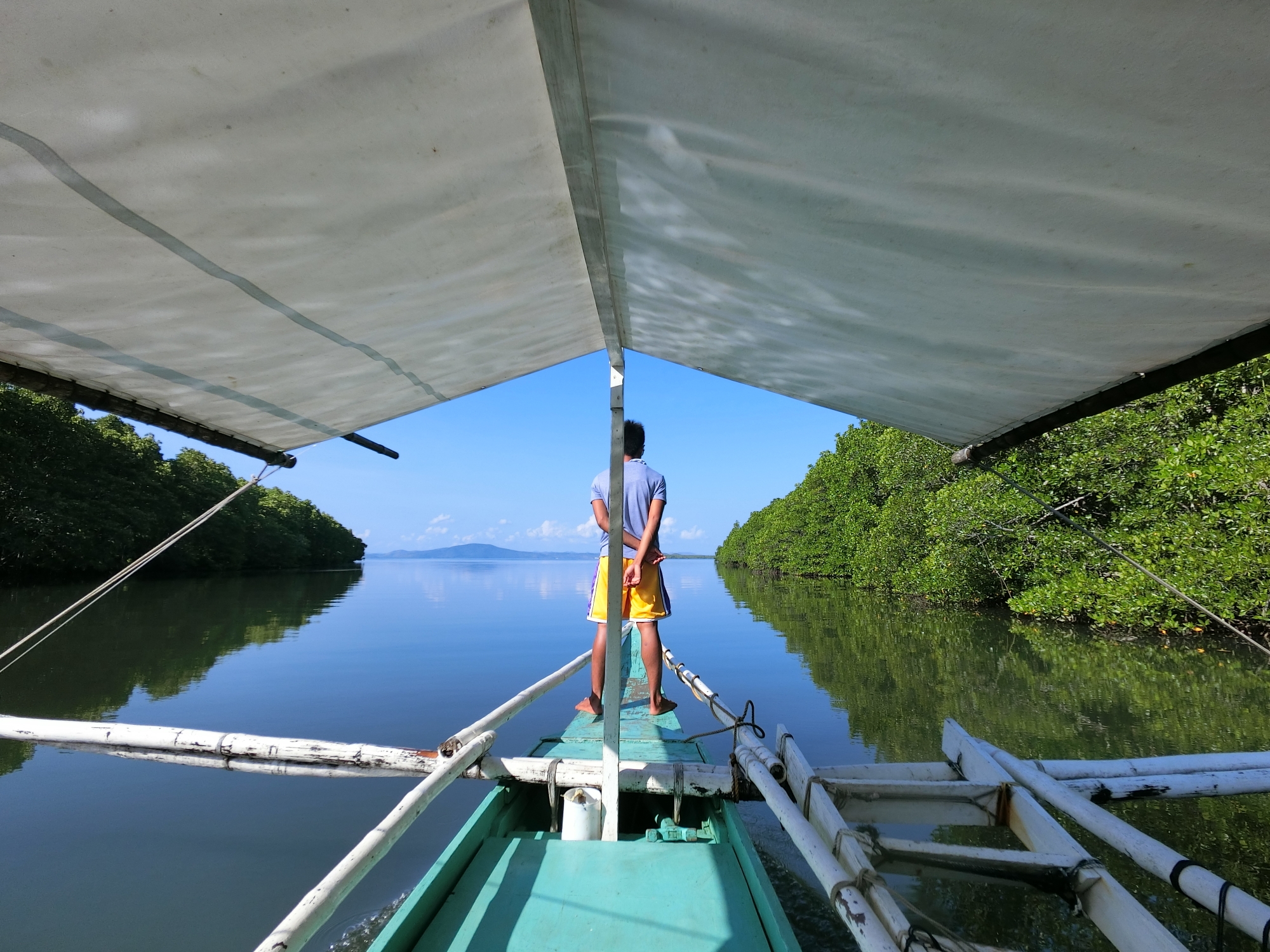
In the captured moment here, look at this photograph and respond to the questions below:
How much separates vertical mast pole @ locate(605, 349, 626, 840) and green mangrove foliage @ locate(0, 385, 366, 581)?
48.8 feet

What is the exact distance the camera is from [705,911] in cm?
167

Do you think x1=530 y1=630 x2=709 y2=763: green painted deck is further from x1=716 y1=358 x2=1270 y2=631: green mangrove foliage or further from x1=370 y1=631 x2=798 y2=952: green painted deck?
x1=716 y1=358 x2=1270 y2=631: green mangrove foliage

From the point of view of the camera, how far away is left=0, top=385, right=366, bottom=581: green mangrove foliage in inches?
715

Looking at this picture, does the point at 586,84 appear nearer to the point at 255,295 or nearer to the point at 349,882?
the point at 255,295

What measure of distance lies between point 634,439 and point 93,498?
2612cm

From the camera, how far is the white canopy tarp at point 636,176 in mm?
788

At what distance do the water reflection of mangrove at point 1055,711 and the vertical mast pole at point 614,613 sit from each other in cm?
163

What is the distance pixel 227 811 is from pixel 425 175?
4.34m

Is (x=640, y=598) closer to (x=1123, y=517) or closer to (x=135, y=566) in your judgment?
(x=135, y=566)

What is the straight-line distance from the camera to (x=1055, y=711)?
18.4 feet

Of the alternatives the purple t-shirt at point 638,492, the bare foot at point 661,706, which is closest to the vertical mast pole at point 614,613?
the purple t-shirt at point 638,492

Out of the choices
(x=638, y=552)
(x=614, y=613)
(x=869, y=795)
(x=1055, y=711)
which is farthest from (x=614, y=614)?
(x=1055, y=711)

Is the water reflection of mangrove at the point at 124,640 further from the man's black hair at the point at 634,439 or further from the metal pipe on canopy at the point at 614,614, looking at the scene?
the man's black hair at the point at 634,439

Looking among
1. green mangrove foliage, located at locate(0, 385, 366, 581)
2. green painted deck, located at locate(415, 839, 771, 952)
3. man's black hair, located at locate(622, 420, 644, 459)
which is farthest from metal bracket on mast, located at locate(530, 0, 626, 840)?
green mangrove foliage, located at locate(0, 385, 366, 581)
